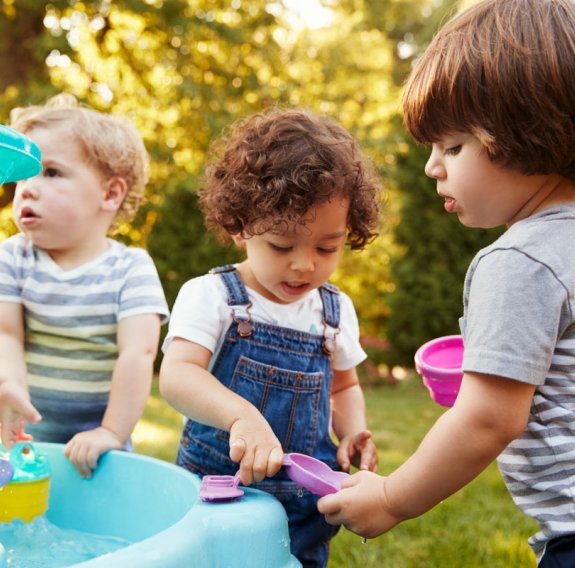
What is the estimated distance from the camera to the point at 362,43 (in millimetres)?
14195

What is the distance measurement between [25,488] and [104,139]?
1089 millimetres

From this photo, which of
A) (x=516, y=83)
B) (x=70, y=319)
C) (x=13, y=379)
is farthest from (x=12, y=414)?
(x=516, y=83)

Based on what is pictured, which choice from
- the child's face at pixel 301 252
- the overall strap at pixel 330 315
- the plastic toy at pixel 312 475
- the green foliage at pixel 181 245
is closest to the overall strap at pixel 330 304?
the overall strap at pixel 330 315

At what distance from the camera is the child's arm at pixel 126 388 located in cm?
191

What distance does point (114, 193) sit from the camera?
2.40 meters

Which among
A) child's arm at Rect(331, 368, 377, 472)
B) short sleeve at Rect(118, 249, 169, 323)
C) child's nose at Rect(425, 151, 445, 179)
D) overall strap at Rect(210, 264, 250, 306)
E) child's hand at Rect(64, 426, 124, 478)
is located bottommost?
child's hand at Rect(64, 426, 124, 478)

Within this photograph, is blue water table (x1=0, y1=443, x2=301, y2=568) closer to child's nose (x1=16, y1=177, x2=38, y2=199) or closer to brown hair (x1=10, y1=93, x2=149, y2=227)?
child's nose (x1=16, y1=177, x2=38, y2=199)

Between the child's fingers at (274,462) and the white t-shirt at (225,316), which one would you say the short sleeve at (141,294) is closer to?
the white t-shirt at (225,316)

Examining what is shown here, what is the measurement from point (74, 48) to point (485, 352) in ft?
32.1

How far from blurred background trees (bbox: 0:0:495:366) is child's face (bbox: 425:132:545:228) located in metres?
6.56

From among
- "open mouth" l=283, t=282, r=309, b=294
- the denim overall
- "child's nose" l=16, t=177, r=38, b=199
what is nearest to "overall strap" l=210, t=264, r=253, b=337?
the denim overall

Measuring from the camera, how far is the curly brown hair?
174 cm

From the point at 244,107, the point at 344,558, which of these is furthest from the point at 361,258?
the point at 344,558

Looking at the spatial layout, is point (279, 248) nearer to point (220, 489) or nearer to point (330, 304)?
point (330, 304)
